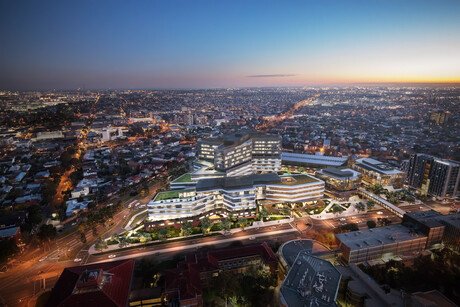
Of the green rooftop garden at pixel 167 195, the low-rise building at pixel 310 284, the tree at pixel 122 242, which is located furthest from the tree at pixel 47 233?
the low-rise building at pixel 310 284

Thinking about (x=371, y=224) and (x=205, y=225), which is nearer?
(x=205, y=225)

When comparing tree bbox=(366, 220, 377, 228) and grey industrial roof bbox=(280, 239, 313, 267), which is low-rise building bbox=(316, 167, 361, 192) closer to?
tree bbox=(366, 220, 377, 228)

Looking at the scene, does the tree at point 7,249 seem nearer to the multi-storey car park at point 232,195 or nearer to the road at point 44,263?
the road at point 44,263

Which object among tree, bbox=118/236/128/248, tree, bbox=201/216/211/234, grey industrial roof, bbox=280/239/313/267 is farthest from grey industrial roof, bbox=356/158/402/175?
tree, bbox=118/236/128/248

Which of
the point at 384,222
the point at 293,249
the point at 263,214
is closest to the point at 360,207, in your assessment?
the point at 384,222

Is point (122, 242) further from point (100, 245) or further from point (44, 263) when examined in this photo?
point (44, 263)
